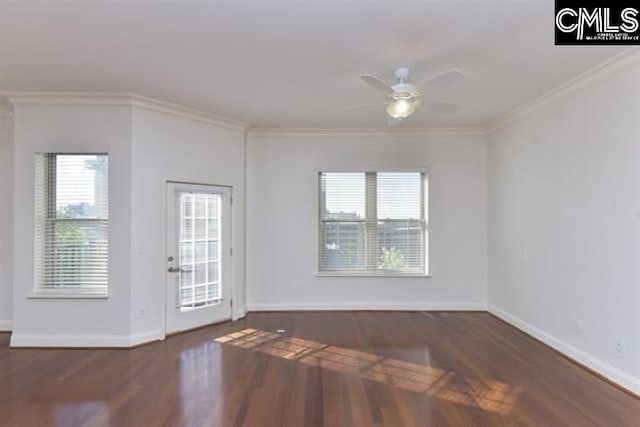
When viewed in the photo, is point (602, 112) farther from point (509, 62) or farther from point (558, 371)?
point (558, 371)

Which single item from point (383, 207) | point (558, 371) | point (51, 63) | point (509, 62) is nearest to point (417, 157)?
point (383, 207)

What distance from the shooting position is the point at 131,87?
4.18 metres

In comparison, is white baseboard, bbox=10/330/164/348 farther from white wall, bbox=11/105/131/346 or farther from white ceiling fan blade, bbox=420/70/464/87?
white ceiling fan blade, bbox=420/70/464/87

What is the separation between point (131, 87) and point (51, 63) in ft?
2.54

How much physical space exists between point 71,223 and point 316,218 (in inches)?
132

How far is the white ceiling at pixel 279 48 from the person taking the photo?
2.62 metres

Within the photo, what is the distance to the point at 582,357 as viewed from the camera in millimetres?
3805

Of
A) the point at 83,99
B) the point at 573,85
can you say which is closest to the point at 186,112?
the point at 83,99

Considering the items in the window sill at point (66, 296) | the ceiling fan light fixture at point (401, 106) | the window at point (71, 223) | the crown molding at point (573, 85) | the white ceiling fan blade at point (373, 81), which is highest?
the crown molding at point (573, 85)

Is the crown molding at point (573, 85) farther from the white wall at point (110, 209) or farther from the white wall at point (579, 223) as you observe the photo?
the white wall at point (110, 209)

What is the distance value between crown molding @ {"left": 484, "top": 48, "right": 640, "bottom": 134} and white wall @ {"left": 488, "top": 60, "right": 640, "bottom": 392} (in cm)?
5

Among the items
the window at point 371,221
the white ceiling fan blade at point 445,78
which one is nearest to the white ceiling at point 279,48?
the white ceiling fan blade at point 445,78

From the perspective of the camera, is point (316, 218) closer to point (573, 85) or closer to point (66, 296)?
point (66, 296)

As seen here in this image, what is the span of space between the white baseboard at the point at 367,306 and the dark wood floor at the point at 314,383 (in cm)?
107
